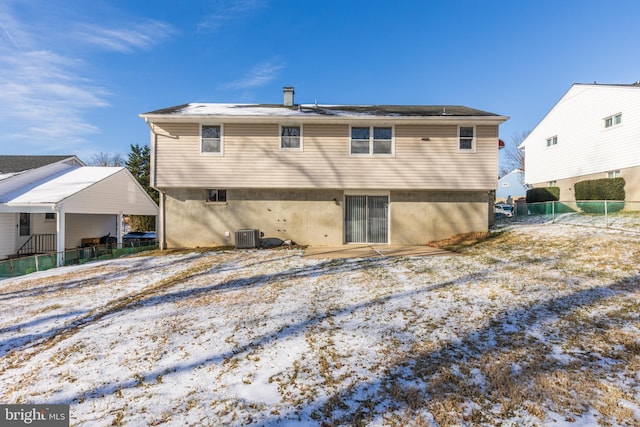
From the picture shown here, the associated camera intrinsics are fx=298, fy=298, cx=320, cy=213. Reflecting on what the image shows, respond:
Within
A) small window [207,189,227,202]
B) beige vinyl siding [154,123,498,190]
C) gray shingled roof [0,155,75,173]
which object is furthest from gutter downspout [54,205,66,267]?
gray shingled roof [0,155,75,173]

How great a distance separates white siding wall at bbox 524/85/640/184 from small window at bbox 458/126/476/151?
9.81 m

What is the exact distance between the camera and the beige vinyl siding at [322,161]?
448 inches

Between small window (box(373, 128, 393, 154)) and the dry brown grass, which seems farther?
small window (box(373, 128, 393, 154))

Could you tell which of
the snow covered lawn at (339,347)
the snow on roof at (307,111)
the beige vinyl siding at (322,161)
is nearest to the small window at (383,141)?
the beige vinyl siding at (322,161)

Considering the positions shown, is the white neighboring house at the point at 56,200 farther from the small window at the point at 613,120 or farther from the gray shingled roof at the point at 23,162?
the small window at the point at 613,120

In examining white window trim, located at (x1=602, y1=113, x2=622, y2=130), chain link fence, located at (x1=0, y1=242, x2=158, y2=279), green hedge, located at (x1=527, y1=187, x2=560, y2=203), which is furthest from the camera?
green hedge, located at (x1=527, y1=187, x2=560, y2=203)

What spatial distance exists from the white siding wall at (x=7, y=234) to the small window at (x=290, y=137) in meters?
13.6

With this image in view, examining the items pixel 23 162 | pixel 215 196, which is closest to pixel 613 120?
pixel 215 196

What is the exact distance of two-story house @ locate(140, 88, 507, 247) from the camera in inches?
447

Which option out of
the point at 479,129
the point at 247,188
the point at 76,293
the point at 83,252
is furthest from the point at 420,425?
the point at 83,252

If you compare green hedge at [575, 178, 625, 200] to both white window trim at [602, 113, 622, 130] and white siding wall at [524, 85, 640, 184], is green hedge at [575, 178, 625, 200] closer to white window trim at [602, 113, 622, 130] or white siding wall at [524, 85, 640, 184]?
white siding wall at [524, 85, 640, 184]

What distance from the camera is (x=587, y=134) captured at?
17.6 meters

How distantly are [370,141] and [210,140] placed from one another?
6.18m

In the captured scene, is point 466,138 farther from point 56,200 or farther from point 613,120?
point 56,200
